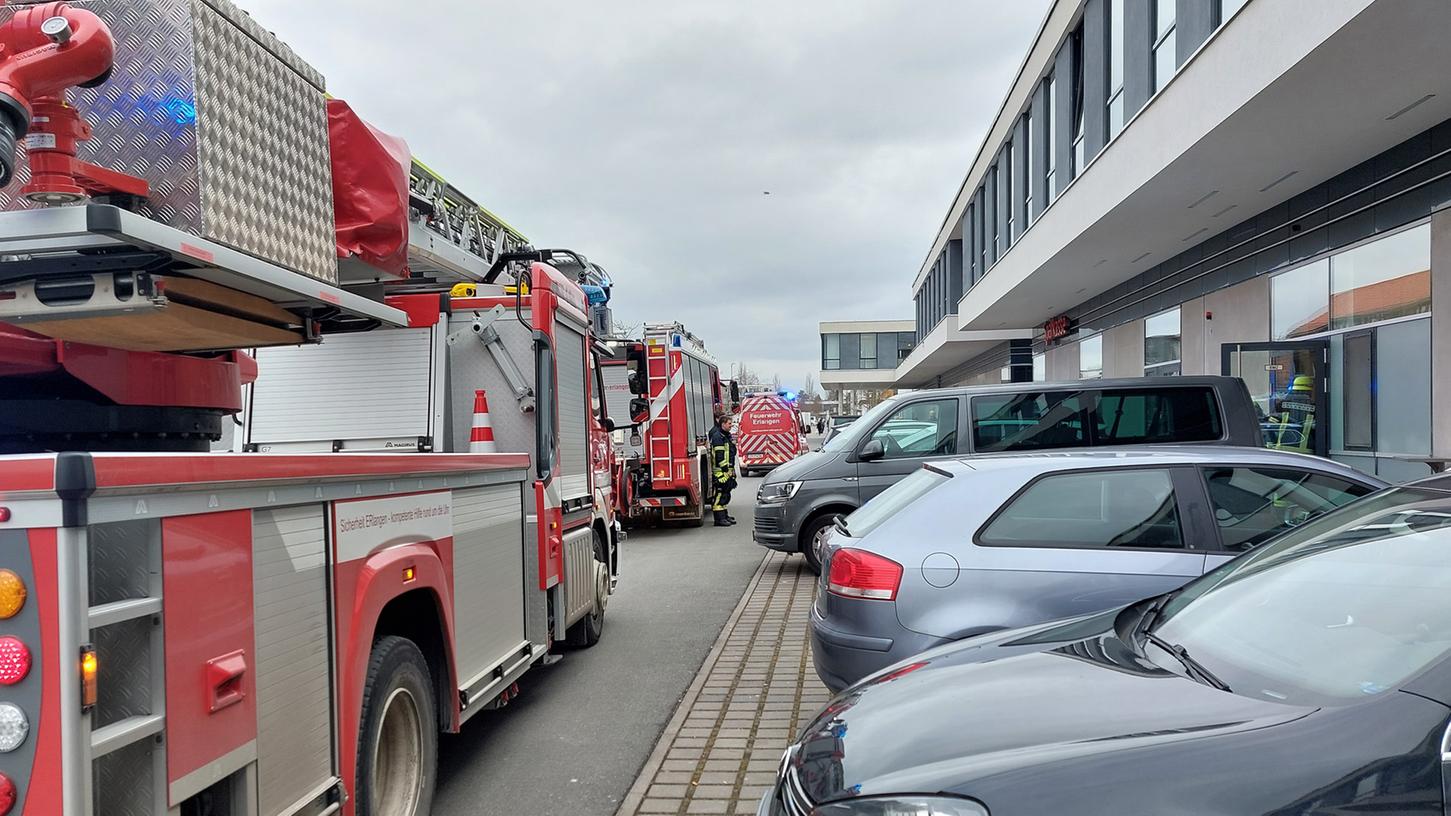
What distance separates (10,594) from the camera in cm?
194

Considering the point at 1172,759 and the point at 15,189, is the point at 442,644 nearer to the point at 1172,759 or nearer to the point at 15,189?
the point at 15,189

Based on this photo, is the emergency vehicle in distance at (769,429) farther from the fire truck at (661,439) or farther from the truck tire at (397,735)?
A: the truck tire at (397,735)

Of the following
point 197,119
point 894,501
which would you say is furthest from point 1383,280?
point 197,119

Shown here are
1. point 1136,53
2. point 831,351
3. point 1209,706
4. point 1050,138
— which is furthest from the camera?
point 831,351

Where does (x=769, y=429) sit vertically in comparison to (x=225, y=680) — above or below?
below

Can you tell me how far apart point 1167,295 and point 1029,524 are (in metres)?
14.1

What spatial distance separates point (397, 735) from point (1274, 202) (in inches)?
498

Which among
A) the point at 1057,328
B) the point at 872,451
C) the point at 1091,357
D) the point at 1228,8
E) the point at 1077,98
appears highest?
the point at 1077,98

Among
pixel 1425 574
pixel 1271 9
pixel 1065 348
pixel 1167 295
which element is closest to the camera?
pixel 1425 574

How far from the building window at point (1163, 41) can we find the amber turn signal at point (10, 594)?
13458 millimetres

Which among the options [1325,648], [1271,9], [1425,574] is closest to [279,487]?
Answer: [1325,648]

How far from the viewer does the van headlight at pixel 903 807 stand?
1.93m

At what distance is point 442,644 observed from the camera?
4.05 meters

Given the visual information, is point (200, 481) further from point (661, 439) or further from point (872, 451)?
point (661, 439)
